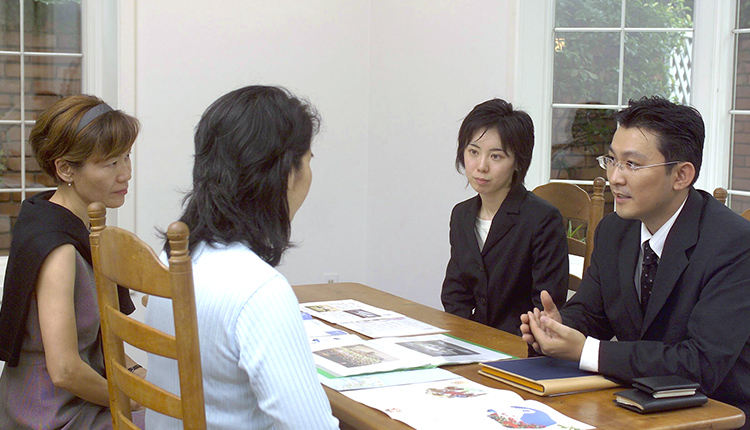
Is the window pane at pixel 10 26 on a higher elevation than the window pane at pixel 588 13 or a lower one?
lower

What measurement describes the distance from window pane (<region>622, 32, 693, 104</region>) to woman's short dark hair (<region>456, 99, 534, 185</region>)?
45.3 inches

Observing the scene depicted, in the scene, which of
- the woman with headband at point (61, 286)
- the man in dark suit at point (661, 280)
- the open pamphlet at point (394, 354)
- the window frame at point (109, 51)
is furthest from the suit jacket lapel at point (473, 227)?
the window frame at point (109, 51)

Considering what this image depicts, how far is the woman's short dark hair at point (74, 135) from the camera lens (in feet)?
6.03

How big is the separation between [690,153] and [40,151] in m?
1.59

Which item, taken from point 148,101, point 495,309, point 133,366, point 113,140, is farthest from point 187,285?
point 148,101

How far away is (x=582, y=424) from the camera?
4.42ft

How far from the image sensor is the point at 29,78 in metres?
3.52

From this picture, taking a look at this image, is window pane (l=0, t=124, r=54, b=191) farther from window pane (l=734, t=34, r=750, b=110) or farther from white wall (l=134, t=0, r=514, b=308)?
window pane (l=734, t=34, r=750, b=110)

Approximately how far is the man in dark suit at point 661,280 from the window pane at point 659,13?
173cm

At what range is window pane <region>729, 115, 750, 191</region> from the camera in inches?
128

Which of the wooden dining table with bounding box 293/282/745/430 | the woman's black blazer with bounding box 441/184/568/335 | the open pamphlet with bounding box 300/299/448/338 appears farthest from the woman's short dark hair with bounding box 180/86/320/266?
the woman's black blazer with bounding box 441/184/568/335

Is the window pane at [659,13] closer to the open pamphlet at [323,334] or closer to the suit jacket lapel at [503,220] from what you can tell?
the suit jacket lapel at [503,220]

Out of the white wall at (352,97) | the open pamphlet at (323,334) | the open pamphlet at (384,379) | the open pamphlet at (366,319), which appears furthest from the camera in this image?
the white wall at (352,97)

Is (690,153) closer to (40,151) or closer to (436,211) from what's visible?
(40,151)
